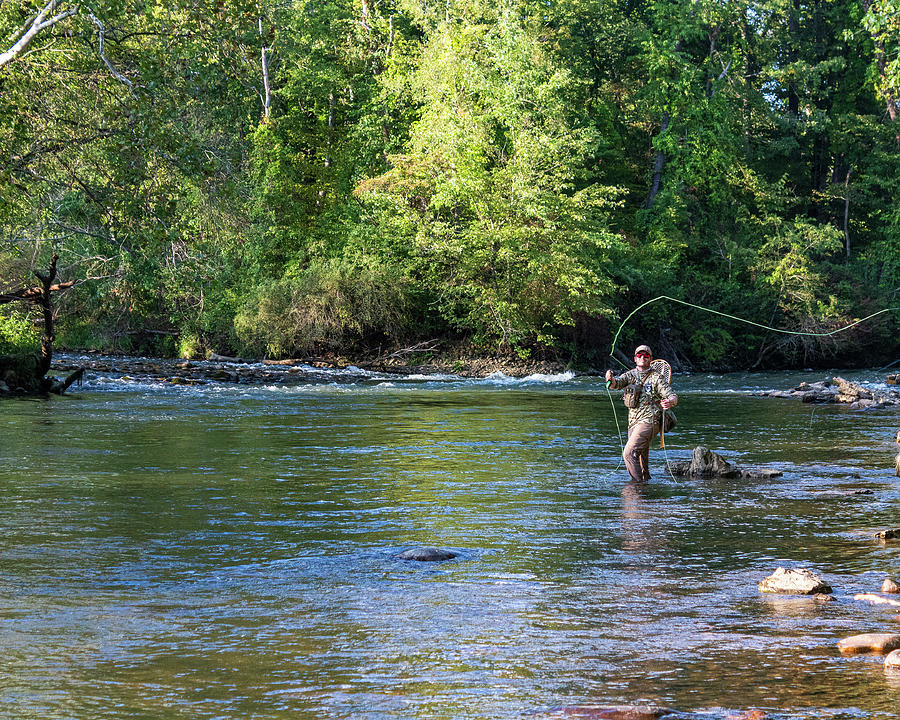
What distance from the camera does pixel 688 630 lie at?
6.15 metres

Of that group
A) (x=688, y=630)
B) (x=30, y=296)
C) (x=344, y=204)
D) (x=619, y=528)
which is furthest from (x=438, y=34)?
(x=688, y=630)

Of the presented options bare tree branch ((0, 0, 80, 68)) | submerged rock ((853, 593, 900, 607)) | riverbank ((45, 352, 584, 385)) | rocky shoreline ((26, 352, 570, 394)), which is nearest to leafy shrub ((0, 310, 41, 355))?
rocky shoreline ((26, 352, 570, 394))

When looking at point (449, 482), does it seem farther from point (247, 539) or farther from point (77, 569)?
point (77, 569)

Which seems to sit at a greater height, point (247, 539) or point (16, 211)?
point (16, 211)

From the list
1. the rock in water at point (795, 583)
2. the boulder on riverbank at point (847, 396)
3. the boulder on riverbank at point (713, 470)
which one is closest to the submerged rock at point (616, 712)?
the rock in water at point (795, 583)

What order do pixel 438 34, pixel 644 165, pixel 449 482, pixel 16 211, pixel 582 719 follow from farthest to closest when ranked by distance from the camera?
pixel 644 165 → pixel 438 34 → pixel 16 211 → pixel 449 482 → pixel 582 719

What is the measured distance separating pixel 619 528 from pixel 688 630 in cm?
333

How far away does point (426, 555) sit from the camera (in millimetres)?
8203

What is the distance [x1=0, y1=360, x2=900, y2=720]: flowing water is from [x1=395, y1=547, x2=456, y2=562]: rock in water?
11 cm

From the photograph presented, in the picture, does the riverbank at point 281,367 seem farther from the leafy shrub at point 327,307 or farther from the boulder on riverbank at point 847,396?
the boulder on riverbank at point 847,396

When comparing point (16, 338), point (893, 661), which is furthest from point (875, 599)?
point (16, 338)

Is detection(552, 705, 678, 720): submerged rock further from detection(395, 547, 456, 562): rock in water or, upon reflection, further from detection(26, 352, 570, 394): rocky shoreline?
detection(26, 352, 570, 394): rocky shoreline

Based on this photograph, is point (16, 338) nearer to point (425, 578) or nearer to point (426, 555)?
point (426, 555)

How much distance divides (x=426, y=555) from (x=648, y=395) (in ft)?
17.2
